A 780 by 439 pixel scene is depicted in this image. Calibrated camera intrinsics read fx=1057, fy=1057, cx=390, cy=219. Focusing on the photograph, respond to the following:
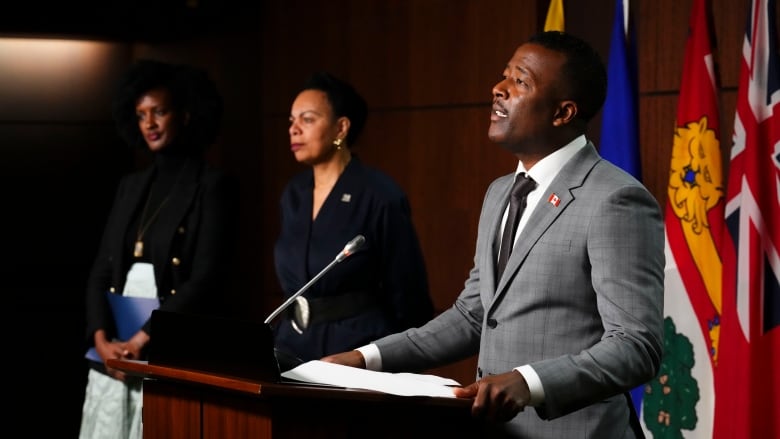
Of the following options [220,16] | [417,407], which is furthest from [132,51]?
[417,407]

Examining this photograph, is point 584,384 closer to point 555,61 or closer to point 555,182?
point 555,182

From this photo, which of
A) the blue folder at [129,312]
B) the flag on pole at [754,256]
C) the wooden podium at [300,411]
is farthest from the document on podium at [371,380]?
the blue folder at [129,312]

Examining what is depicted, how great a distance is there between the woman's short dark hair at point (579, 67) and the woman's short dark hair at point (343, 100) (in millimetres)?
1498

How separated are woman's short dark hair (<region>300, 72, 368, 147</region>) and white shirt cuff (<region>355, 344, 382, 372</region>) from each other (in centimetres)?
149

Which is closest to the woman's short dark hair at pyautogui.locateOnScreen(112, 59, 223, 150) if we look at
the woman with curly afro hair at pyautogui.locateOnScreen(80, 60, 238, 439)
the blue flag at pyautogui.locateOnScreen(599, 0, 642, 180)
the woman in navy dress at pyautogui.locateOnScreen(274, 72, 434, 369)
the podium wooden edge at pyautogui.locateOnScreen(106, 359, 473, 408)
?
the woman with curly afro hair at pyautogui.locateOnScreen(80, 60, 238, 439)

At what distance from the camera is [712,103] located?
11.4 ft

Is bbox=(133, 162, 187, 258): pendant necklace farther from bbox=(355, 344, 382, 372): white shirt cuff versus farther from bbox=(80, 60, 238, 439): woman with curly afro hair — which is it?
bbox=(355, 344, 382, 372): white shirt cuff

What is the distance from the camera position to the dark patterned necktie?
220 cm

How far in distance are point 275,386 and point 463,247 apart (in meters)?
3.02

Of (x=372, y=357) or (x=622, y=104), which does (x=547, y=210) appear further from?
(x=622, y=104)

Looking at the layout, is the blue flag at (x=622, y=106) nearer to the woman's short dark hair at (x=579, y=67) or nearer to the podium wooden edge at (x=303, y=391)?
the woman's short dark hair at (x=579, y=67)

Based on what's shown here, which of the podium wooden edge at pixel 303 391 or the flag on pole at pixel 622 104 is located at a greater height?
the flag on pole at pixel 622 104

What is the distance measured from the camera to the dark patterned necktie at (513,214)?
7.20ft

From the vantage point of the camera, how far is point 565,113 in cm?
218
